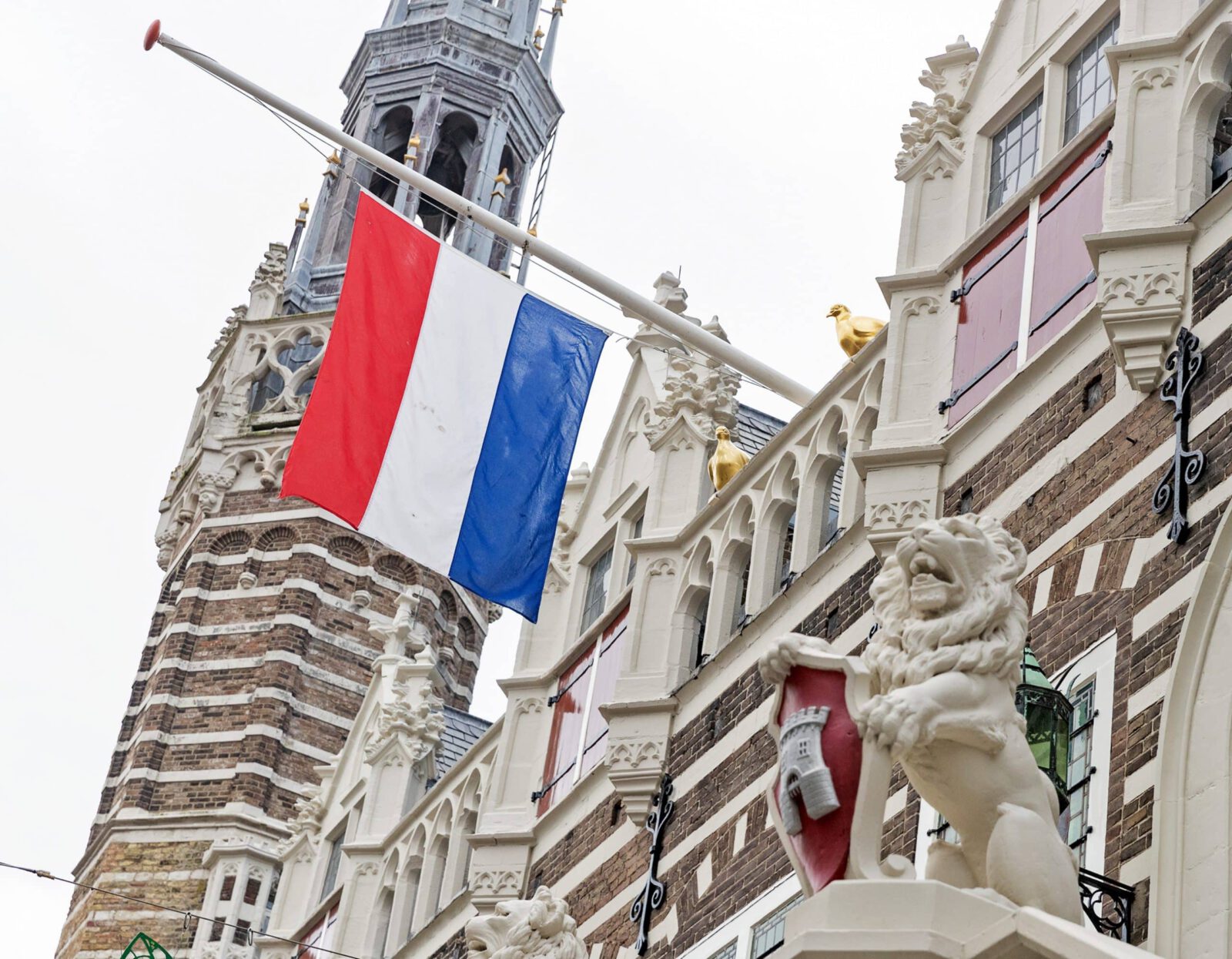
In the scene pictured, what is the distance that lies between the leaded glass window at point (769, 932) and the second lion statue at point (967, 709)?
180 inches

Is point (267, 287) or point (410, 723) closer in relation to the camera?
point (410, 723)

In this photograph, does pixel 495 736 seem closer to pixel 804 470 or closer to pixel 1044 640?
pixel 804 470

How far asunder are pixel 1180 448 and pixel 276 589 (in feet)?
92.3

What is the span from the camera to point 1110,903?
38.7 feet

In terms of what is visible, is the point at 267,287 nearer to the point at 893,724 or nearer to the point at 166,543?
the point at 166,543

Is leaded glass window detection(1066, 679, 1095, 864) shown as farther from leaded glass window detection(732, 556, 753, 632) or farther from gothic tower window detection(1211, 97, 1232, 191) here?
leaded glass window detection(732, 556, 753, 632)

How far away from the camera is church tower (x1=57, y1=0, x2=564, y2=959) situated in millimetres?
36469

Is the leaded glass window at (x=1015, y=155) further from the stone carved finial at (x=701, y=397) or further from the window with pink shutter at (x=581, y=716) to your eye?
the window with pink shutter at (x=581, y=716)

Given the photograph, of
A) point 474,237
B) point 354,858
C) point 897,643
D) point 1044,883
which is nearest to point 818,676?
point 897,643

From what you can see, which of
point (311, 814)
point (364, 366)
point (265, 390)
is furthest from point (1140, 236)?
point (265, 390)

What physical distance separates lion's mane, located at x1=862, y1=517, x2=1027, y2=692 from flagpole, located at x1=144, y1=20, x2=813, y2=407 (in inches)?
309

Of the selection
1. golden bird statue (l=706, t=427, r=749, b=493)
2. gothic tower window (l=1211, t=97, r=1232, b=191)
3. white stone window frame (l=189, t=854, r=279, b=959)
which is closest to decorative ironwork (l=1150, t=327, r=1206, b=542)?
gothic tower window (l=1211, t=97, r=1232, b=191)

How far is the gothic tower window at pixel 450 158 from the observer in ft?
155

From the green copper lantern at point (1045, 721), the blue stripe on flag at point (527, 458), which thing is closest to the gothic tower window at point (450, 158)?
the blue stripe on flag at point (527, 458)
